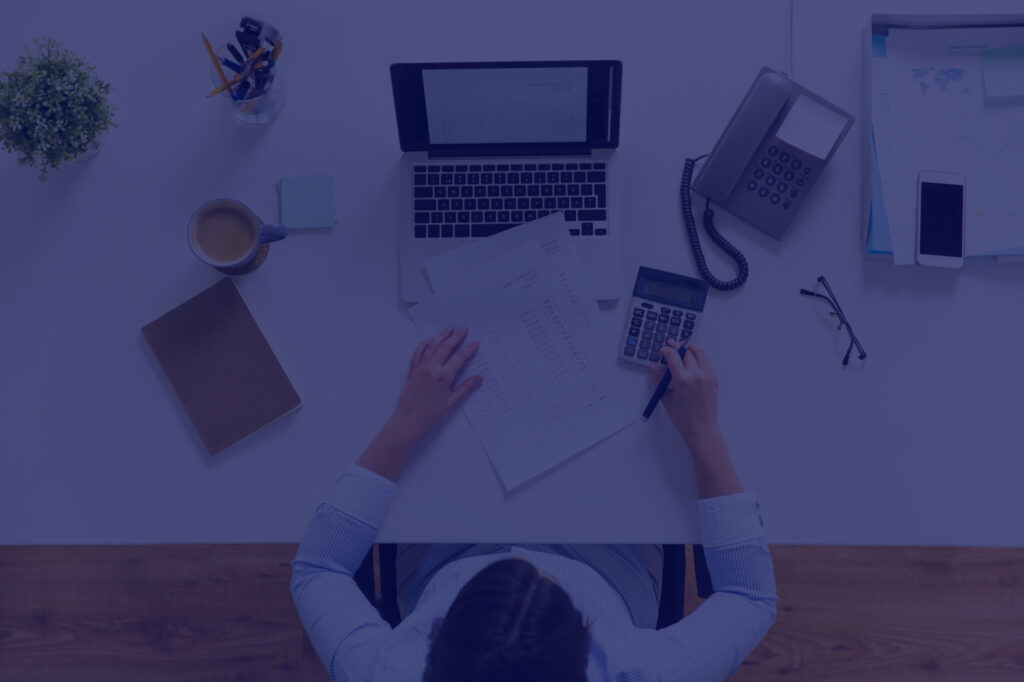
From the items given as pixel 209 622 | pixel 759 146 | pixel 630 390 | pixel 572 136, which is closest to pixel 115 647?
pixel 209 622

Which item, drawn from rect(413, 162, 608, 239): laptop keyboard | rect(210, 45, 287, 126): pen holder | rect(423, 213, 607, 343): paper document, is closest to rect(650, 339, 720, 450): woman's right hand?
rect(423, 213, 607, 343): paper document

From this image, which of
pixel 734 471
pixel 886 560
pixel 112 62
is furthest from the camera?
pixel 886 560

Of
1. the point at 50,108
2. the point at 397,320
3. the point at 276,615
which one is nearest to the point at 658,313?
the point at 397,320

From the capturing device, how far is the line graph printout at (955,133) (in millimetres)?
970

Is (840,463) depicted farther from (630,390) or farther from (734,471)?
(630,390)

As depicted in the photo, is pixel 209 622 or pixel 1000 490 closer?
pixel 1000 490

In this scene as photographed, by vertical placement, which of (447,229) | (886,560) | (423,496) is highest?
(447,229)

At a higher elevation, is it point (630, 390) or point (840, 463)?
point (630, 390)

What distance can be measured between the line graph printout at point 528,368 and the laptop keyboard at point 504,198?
0.18 ft

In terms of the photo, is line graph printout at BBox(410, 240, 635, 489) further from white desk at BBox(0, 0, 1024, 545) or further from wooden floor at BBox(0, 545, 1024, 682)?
wooden floor at BBox(0, 545, 1024, 682)

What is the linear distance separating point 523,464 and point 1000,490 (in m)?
0.66

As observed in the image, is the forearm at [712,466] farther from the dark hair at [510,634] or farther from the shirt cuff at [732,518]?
the dark hair at [510,634]

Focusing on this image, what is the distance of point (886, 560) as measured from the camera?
1533 mm

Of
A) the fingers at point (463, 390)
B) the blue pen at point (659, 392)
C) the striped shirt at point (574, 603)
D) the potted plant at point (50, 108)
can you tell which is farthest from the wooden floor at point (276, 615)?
the potted plant at point (50, 108)
